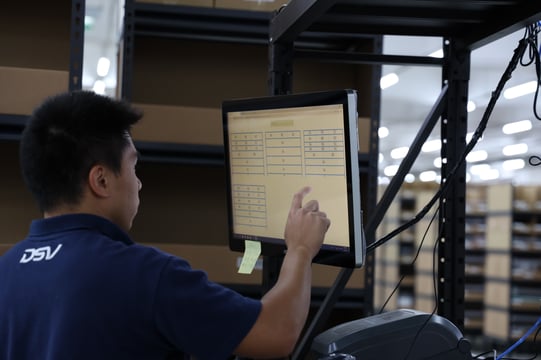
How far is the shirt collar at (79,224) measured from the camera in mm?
1161

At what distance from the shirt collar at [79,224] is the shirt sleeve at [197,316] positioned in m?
0.17

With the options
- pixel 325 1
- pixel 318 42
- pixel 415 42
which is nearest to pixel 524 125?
pixel 415 42

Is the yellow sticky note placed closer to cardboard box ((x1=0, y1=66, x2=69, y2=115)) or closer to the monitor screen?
the monitor screen

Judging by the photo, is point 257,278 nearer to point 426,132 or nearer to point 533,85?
point 426,132

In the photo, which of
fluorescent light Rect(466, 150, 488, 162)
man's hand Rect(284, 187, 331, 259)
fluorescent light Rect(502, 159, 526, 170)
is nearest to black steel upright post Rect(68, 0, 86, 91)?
man's hand Rect(284, 187, 331, 259)

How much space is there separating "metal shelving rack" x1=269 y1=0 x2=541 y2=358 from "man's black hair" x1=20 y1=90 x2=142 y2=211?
565 mm

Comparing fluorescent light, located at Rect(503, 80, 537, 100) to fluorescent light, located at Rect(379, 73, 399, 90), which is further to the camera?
fluorescent light, located at Rect(379, 73, 399, 90)

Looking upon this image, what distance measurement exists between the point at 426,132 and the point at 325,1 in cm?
50

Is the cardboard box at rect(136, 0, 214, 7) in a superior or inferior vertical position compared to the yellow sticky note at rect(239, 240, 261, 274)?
superior

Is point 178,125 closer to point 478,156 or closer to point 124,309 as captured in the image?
point 124,309

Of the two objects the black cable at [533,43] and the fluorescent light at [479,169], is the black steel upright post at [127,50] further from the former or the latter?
the fluorescent light at [479,169]

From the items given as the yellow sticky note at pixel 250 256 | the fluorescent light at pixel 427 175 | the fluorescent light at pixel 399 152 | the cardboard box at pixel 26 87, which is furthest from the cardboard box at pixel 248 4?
the fluorescent light at pixel 427 175

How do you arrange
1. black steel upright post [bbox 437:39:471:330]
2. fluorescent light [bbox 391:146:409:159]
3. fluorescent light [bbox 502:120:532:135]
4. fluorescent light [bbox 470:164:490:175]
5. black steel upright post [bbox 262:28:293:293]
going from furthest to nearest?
fluorescent light [bbox 470:164:490:175]
fluorescent light [bbox 391:146:409:159]
fluorescent light [bbox 502:120:532:135]
black steel upright post [bbox 262:28:293:293]
black steel upright post [bbox 437:39:471:330]

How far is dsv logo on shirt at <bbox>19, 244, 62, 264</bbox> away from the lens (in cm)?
112
